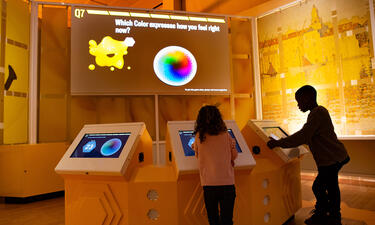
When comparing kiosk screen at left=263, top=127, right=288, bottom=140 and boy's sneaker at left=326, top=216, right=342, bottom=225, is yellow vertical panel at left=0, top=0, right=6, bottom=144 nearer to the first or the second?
kiosk screen at left=263, top=127, right=288, bottom=140

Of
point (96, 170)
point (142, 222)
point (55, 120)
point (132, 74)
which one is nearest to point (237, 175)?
point (142, 222)

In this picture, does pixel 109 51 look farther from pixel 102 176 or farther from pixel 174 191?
pixel 174 191

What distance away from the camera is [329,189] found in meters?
2.44

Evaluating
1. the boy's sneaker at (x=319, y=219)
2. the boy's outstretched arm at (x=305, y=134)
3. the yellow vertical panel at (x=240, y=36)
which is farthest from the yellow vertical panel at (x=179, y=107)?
the boy's sneaker at (x=319, y=219)

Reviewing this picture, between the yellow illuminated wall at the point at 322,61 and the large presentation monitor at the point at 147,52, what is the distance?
39.6 inches

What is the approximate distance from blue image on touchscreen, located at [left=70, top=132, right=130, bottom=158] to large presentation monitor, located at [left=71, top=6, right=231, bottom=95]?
2446mm

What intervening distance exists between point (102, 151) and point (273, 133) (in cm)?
182

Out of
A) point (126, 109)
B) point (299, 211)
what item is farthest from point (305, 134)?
point (126, 109)

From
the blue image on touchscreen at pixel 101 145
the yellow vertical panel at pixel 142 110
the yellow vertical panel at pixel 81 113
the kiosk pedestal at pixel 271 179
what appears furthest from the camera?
the yellow vertical panel at pixel 142 110

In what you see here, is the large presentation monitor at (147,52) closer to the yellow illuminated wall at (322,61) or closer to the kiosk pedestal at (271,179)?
the yellow illuminated wall at (322,61)

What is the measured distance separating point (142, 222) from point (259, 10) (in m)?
5.08

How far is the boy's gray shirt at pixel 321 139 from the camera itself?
93.7 inches

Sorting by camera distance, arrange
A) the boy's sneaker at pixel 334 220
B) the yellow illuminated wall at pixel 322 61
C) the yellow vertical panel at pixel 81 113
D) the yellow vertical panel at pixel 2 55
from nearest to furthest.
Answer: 1. the boy's sneaker at pixel 334 220
2. the yellow vertical panel at pixel 2 55
3. the yellow illuminated wall at pixel 322 61
4. the yellow vertical panel at pixel 81 113

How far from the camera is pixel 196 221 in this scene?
6.91 ft
